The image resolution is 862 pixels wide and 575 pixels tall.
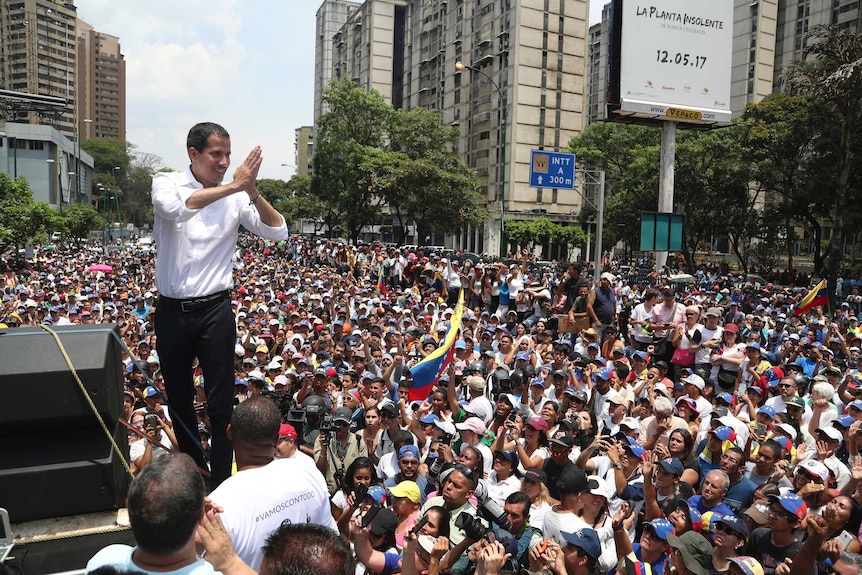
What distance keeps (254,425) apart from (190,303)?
904mm

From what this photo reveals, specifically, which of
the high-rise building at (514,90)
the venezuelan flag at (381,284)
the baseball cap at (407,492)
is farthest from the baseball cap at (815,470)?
the high-rise building at (514,90)

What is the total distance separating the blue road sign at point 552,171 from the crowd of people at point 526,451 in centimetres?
1150

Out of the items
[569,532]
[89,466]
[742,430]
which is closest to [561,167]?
[742,430]

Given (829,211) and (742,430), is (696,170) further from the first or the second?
(742,430)

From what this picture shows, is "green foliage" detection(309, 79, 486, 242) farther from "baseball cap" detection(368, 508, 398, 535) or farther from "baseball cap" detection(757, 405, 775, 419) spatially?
"baseball cap" detection(368, 508, 398, 535)

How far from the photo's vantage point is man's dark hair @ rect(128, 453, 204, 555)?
200cm

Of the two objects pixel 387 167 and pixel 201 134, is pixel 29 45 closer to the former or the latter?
pixel 387 167

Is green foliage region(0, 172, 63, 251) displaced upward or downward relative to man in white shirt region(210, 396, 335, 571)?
upward

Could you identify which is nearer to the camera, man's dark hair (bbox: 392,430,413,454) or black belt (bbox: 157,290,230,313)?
black belt (bbox: 157,290,230,313)

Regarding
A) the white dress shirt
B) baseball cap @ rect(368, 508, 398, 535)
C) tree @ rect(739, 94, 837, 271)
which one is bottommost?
baseball cap @ rect(368, 508, 398, 535)

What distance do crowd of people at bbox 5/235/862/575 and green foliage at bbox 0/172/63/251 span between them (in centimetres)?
1631

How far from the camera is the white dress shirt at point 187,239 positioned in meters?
3.42

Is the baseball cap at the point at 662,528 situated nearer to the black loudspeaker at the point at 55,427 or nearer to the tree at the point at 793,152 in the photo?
the black loudspeaker at the point at 55,427

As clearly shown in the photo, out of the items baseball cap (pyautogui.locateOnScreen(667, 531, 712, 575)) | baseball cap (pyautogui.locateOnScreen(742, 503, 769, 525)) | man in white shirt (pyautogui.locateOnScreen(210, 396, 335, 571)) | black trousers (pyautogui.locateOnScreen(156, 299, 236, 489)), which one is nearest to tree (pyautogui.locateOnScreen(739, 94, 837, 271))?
baseball cap (pyautogui.locateOnScreen(742, 503, 769, 525))
